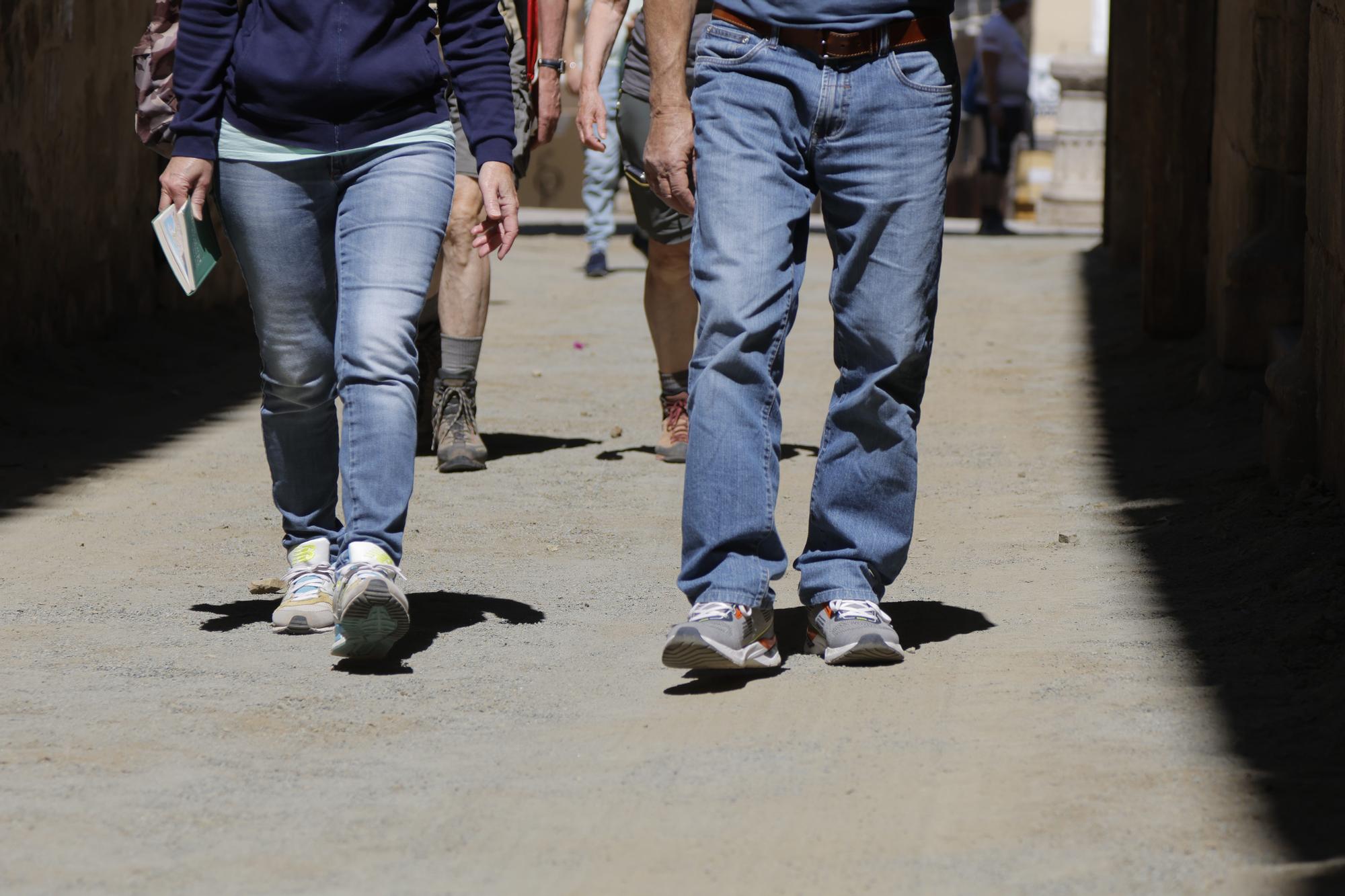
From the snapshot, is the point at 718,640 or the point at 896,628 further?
the point at 896,628

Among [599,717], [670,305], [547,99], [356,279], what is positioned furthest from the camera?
[670,305]

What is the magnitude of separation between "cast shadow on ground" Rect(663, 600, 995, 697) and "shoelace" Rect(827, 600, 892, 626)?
14 centimetres

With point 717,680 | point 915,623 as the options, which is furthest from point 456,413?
point 717,680

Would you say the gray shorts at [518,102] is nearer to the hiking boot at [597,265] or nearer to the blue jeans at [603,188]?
the blue jeans at [603,188]

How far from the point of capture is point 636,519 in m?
5.34

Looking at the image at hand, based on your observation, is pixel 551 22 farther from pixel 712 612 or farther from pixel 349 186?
pixel 712 612

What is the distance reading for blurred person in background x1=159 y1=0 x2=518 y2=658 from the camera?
367cm

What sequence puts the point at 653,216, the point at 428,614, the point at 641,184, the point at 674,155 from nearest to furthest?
the point at 674,155
the point at 428,614
the point at 641,184
the point at 653,216

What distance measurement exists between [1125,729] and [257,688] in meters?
1.54

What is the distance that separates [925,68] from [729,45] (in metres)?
0.36

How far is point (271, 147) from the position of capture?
3.73 metres

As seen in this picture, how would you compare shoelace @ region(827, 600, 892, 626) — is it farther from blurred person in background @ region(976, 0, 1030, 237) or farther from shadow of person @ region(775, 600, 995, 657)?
blurred person in background @ region(976, 0, 1030, 237)

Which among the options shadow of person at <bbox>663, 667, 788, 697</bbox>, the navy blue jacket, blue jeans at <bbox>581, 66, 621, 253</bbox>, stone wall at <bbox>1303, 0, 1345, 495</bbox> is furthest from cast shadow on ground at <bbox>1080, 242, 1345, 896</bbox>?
blue jeans at <bbox>581, 66, 621, 253</bbox>

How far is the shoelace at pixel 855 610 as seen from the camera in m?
3.66
